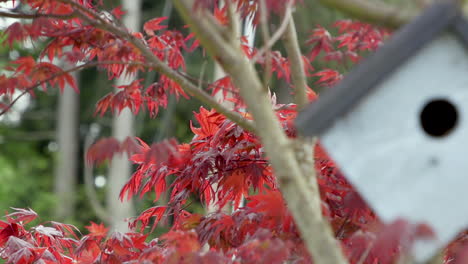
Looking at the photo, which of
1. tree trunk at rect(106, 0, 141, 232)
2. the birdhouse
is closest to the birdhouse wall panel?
the birdhouse

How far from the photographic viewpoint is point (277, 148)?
148cm

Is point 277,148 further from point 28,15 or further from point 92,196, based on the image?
point 92,196

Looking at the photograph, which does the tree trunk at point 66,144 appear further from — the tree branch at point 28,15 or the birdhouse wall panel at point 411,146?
the birdhouse wall panel at point 411,146

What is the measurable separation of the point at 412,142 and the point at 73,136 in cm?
1227

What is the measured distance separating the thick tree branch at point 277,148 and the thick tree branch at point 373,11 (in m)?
0.28

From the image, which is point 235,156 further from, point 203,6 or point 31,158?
point 31,158

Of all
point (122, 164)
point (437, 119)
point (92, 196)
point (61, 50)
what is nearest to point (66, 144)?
point (92, 196)

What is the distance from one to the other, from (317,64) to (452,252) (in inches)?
316

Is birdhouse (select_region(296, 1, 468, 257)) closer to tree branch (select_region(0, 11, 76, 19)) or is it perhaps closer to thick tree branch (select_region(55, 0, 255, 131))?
thick tree branch (select_region(55, 0, 255, 131))

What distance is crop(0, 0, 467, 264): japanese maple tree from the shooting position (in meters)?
1.50

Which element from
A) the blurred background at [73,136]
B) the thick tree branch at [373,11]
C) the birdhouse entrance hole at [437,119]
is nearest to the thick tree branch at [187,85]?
the thick tree branch at [373,11]

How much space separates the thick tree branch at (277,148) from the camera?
4.75ft

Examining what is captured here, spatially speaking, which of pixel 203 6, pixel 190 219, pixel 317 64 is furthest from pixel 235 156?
pixel 317 64

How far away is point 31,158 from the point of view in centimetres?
1320
